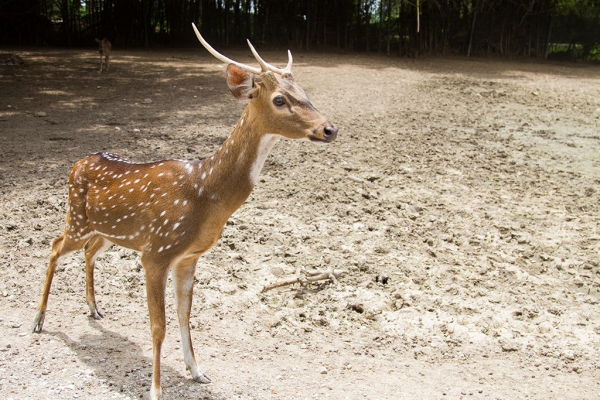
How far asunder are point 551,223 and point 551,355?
6.85 feet

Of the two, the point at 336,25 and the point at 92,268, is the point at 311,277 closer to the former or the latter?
the point at 92,268

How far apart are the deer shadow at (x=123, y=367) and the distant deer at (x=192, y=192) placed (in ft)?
0.39

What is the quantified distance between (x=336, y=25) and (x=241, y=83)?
16.5 m

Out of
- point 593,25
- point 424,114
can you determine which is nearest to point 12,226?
point 424,114

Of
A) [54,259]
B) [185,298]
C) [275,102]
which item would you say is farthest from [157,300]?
[275,102]

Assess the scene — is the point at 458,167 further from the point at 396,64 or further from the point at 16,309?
the point at 396,64

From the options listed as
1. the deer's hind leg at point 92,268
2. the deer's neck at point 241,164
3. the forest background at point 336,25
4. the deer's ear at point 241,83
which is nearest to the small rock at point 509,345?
the deer's neck at point 241,164

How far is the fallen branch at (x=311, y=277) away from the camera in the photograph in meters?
4.43

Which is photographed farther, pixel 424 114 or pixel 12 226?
pixel 424 114

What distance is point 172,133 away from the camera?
7.75 m

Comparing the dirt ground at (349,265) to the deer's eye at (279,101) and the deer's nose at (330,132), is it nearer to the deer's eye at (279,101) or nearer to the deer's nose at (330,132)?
the deer's nose at (330,132)

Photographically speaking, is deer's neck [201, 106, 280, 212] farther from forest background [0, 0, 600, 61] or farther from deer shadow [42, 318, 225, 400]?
forest background [0, 0, 600, 61]

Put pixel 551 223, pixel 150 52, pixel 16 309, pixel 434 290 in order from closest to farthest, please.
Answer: pixel 16 309, pixel 434 290, pixel 551 223, pixel 150 52

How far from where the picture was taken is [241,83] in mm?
3084
